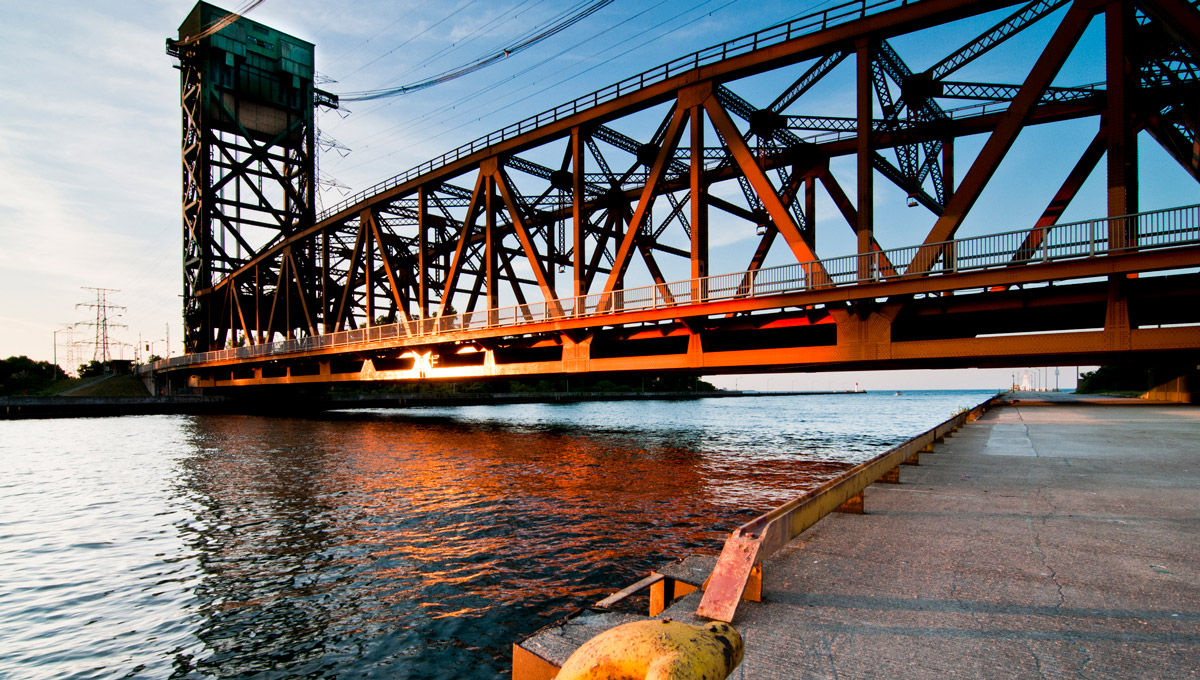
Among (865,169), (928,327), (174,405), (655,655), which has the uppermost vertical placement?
(865,169)

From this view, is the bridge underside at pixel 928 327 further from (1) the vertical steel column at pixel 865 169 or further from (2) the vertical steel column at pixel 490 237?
(2) the vertical steel column at pixel 490 237

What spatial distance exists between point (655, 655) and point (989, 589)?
13.6 feet

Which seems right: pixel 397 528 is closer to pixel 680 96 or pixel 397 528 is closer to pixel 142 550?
pixel 142 550

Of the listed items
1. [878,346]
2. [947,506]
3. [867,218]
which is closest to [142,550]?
[947,506]

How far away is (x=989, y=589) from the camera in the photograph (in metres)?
5.02

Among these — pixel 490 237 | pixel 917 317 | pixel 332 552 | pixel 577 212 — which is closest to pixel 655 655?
pixel 332 552

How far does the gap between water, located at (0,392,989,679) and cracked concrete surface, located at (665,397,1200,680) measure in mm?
2618

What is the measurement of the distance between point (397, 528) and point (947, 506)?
8.90 meters

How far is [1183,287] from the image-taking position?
49.1 feet

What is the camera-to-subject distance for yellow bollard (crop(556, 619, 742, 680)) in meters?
2.24

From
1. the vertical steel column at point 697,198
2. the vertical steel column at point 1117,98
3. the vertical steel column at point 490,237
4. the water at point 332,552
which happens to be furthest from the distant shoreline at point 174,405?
the vertical steel column at point 1117,98

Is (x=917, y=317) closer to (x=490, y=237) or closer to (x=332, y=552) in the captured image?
(x=332, y=552)

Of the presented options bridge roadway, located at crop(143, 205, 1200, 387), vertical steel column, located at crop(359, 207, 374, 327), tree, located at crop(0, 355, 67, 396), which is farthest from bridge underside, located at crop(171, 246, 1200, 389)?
A: tree, located at crop(0, 355, 67, 396)

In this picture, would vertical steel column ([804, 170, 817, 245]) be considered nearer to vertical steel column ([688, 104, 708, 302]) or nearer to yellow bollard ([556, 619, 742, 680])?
vertical steel column ([688, 104, 708, 302])
